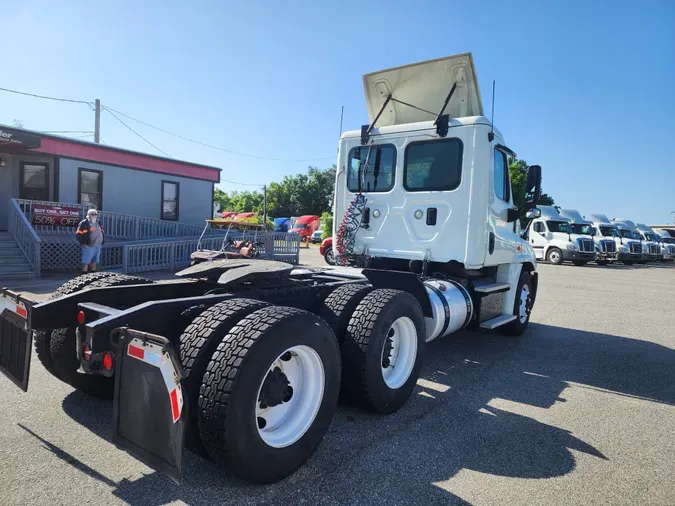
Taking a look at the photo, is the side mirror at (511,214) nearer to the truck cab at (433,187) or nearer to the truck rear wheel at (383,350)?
the truck cab at (433,187)

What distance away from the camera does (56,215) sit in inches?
500

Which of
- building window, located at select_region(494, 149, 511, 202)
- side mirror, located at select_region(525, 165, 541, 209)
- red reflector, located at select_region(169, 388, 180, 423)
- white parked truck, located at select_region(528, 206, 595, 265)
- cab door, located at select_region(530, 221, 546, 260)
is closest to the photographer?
red reflector, located at select_region(169, 388, 180, 423)

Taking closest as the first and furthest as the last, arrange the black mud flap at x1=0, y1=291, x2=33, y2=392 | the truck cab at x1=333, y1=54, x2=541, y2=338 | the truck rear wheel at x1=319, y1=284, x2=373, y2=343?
the black mud flap at x1=0, y1=291, x2=33, y2=392 → the truck rear wheel at x1=319, y1=284, x2=373, y2=343 → the truck cab at x1=333, y1=54, x2=541, y2=338

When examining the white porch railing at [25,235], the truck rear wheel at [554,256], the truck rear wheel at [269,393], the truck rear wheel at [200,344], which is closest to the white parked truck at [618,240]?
the truck rear wheel at [554,256]

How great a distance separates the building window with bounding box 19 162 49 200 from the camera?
13.8 meters

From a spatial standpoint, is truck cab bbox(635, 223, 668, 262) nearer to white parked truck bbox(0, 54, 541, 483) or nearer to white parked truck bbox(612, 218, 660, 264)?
white parked truck bbox(612, 218, 660, 264)

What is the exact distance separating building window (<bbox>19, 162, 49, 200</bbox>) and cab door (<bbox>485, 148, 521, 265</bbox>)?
13.8 m

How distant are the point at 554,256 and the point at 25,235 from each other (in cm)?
2305

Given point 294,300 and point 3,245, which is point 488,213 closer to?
point 294,300

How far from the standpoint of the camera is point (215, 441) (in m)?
2.29

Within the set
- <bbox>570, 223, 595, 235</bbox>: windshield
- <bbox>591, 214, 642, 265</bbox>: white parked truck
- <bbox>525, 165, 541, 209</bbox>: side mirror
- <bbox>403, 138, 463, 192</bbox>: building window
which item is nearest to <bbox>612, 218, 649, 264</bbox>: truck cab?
<bbox>591, 214, 642, 265</bbox>: white parked truck

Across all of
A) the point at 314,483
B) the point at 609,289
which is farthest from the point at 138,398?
the point at 609,289

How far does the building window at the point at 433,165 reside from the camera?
5555 millimetres

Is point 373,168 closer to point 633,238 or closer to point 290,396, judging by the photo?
point 290,396
